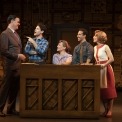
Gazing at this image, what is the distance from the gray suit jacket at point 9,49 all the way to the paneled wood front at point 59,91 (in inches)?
8.4

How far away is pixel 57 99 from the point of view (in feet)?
19.3

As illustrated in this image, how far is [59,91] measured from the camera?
5871 mm

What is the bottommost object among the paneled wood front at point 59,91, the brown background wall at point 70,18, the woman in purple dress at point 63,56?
the paneled wood front at point 59,91

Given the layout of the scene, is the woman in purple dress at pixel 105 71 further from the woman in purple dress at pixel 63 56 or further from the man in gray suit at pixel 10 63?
the man in gray suit at pixel 10 63

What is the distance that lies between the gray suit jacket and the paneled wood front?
21 centimetres

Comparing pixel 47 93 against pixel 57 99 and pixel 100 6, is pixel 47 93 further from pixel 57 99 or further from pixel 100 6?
pixel 100 6

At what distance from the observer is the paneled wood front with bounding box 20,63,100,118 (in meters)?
5.86

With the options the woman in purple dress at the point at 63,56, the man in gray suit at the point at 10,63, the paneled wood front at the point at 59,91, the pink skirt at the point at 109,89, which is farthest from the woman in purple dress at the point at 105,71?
the man in gray suit at the point at 10,63

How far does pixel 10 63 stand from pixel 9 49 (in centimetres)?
19

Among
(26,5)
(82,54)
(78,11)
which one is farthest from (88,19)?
(82,54)

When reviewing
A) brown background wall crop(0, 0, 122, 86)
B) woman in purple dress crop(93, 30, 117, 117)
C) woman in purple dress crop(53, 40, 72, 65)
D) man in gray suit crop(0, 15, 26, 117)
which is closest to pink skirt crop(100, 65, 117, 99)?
woman in purple dress crop(93, 30, 117, 117)

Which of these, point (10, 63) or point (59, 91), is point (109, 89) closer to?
point (59, 91)

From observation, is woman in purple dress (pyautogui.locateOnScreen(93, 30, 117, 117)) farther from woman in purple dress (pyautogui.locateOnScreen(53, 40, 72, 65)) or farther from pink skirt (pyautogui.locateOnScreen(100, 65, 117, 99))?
woman in purple dress (pyautogui.locateOnScreen(53, 40, 72, 65))

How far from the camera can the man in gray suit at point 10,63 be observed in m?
5.93
